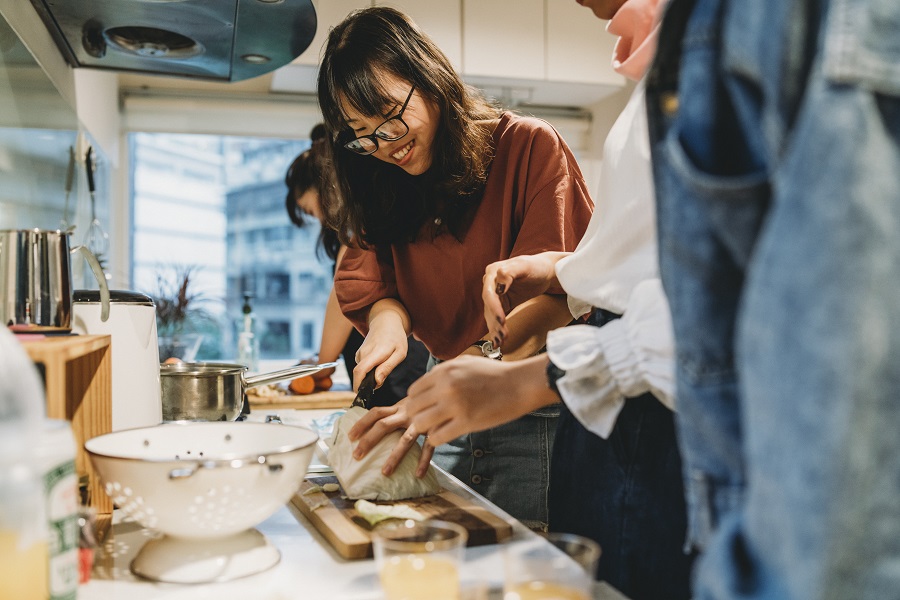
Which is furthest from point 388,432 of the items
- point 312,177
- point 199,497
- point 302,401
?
point 312,177

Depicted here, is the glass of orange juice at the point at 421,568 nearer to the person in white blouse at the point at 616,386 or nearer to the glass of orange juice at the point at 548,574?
the glass of orange juice at the point at 548,574

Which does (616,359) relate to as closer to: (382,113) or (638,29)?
(638,29)

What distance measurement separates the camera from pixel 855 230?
41 cm

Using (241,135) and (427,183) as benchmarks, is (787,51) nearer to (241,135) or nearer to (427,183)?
(427,183)

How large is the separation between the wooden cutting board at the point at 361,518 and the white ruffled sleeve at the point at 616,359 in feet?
0.61

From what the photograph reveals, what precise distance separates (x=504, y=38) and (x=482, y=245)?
186 cm

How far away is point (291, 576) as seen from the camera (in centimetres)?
80

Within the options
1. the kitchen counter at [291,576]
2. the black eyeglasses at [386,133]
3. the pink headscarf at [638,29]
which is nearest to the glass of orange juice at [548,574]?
the kitchen counter at [291,576]

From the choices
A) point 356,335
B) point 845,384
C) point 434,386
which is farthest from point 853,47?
point 356,335

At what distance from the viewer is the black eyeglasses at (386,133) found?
4.73ft

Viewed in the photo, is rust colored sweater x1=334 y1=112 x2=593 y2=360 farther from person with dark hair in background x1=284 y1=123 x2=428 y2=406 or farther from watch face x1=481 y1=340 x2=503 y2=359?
person with dark hair in background x1=284 y1=123 x2=428 y2=406

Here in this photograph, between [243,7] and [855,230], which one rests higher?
→ [243,7]

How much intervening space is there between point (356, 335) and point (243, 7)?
4.84 feet

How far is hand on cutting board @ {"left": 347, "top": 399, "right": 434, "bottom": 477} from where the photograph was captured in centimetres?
107
